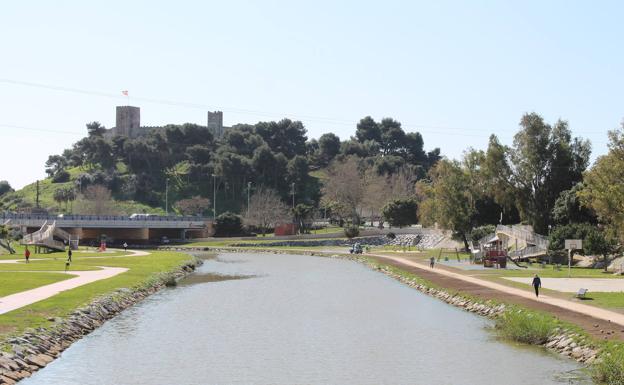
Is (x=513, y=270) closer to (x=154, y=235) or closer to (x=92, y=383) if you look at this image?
(x=92, y=383)

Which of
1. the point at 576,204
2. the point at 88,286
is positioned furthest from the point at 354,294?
the point at 576,204

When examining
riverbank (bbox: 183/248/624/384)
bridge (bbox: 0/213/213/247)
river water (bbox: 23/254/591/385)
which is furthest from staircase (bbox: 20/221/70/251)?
riverbank (bbox: 183/248/624/384)

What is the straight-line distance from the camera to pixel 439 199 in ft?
384

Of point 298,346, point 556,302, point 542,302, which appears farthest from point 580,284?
point 298,346

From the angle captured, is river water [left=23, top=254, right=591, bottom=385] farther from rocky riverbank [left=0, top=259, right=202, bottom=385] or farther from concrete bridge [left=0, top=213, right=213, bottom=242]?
concrete bridge [left=0, top=213, right=213, bottom=242]

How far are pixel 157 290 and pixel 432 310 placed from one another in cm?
2354

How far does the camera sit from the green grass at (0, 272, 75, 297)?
51247 mm

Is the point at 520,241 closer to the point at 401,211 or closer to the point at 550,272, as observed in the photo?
the point at 550,272

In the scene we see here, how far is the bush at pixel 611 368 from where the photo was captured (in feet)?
90.6

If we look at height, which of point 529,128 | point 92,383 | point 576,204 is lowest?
point 92,383

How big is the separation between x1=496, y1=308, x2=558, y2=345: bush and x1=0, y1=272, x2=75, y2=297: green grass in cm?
2810

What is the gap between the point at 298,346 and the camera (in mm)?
38125

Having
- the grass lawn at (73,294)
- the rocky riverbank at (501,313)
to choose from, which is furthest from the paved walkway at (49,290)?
the rocky riverbank at (501,313)

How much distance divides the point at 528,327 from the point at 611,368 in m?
10.5
